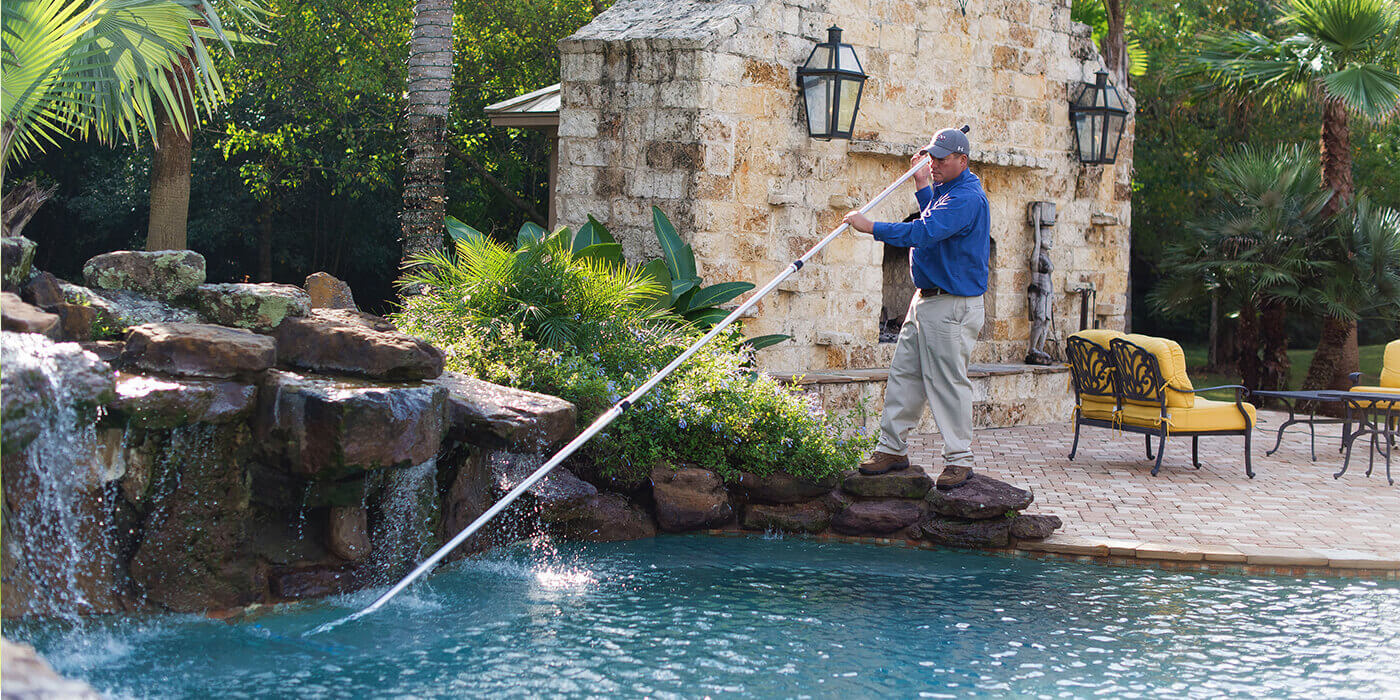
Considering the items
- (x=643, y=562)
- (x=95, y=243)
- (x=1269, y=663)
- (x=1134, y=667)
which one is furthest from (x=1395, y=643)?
(x=95, y=243)

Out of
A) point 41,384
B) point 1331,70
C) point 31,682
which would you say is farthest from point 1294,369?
point 31,682

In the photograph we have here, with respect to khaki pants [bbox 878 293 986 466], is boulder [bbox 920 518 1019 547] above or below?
below

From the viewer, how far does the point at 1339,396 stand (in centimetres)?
1039

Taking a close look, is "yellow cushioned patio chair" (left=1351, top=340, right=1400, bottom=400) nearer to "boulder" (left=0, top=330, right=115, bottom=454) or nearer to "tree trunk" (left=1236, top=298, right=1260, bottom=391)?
"tree trunk" (left=1236, top=298, right=1260, bottom=391)

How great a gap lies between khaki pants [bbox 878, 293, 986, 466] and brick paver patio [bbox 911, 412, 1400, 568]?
0.88m

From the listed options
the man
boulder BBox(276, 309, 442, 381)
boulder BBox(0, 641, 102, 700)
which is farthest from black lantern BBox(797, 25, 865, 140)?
boulder BBox(0, 641, 102, 700)

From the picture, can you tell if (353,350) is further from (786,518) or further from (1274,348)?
(1274,348)

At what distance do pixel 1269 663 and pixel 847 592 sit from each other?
77.3 inches

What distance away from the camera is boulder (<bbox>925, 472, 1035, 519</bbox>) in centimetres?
740

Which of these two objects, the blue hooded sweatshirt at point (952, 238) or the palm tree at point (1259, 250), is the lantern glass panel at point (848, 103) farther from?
the palm tree at point (1259, 250)

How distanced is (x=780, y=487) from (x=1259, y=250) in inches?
427

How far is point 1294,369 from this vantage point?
928 inches

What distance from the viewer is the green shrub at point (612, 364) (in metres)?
7.62

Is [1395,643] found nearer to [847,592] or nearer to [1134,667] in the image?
[1134,667]
